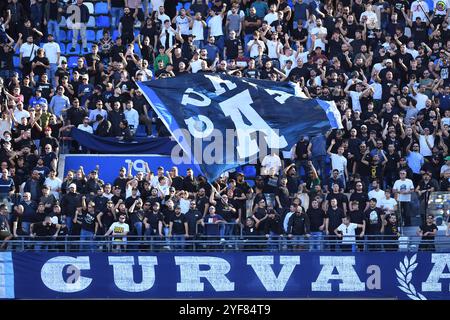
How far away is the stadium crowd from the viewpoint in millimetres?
31125

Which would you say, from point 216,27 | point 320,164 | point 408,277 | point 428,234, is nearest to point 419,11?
point 216,27

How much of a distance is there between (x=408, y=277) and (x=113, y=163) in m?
6.83

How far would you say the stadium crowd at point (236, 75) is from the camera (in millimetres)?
31125

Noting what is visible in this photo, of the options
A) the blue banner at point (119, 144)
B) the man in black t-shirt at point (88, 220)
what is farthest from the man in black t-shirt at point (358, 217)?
the man in black t-shirt at point (88, 220)

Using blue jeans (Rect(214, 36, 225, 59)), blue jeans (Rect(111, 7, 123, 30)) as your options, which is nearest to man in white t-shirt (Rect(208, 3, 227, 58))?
blue jeans (Rect(214, 36, 225, 59))

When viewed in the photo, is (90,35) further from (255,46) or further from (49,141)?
(49,141)

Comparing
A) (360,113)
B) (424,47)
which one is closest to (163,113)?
(360,113)

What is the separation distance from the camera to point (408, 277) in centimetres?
3081

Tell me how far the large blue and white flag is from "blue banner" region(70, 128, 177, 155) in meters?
1.72

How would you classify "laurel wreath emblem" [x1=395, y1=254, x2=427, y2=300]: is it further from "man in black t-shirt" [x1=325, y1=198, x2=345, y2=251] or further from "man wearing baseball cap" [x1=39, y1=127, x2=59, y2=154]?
"man wearing baseball cap" [x1=39, y1=127, x2=59, y2=154]

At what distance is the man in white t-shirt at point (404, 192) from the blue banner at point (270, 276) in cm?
148

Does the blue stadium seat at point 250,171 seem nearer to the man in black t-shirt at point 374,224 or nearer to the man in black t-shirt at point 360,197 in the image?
the man in black t-shirt at point 360,197

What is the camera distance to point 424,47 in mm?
36688
